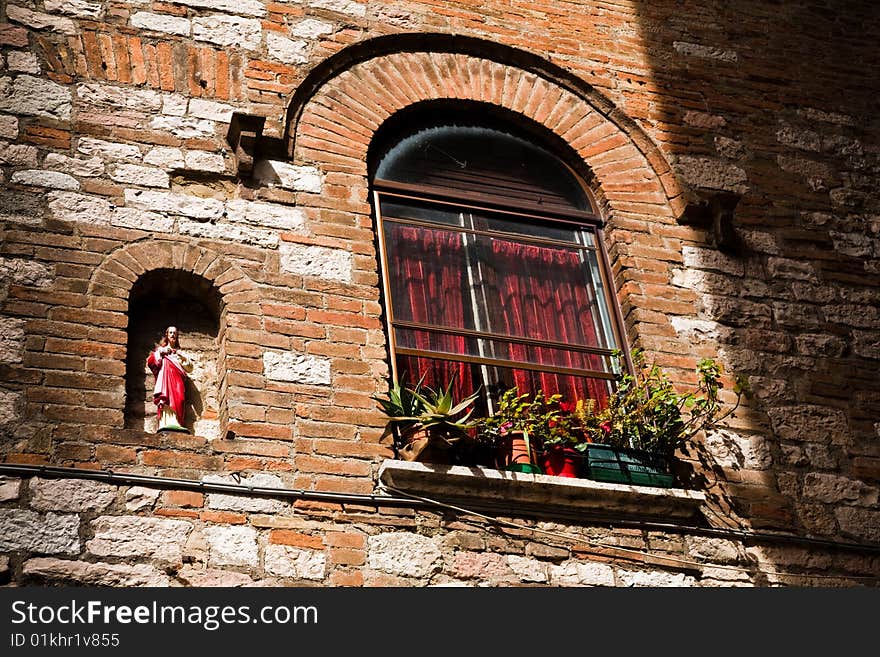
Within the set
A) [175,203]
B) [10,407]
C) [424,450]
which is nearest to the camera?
[10,407]

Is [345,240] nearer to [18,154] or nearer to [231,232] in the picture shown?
[231,232]

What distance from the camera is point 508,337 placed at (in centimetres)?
689

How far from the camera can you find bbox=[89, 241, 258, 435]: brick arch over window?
605cm

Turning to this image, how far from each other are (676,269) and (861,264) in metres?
1.20

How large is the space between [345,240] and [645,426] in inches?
70.6

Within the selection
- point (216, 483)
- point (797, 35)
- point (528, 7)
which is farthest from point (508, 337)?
point (797, 35)

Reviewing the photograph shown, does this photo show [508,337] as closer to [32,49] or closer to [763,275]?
[763,275]

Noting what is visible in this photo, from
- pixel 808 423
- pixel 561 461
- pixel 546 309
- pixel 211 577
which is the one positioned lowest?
pixel 211 577

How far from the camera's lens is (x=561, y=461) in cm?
628

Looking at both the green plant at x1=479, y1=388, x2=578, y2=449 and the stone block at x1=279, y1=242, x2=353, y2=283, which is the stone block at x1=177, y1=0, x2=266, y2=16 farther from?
the green plant at x1=479, y1=388, x2=578, y2=449

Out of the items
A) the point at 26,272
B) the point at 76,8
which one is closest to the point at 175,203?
the point at 26,272

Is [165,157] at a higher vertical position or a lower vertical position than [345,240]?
higher

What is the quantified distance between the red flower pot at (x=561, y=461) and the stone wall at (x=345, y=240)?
1.06ft

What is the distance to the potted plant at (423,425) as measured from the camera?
6.00 metres
